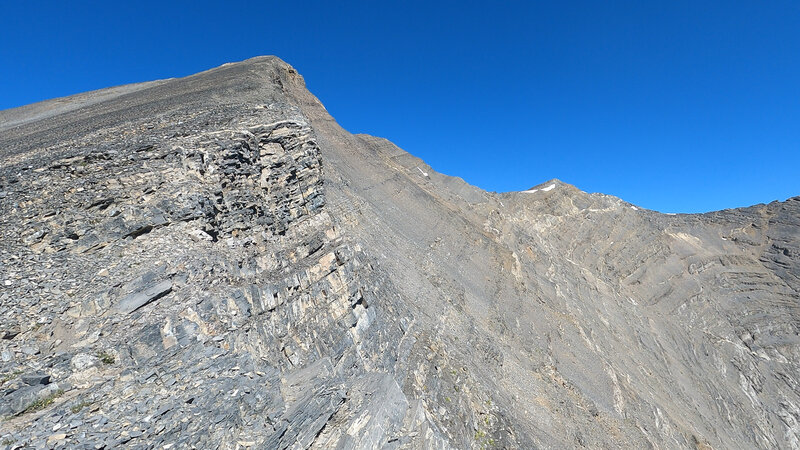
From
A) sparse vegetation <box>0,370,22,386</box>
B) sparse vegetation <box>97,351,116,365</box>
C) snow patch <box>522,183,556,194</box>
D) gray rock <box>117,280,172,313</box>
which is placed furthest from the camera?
snow patch <box>522,183,556,194</box>

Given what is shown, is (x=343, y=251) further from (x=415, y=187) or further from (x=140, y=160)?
(x=415, y=187)

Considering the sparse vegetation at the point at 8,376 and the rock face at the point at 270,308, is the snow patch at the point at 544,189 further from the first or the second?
the sparse vegetation at the point at 8,376

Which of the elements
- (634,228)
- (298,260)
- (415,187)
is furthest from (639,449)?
(634,228)

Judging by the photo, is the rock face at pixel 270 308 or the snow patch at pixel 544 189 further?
the snow patch at pixel 544 189

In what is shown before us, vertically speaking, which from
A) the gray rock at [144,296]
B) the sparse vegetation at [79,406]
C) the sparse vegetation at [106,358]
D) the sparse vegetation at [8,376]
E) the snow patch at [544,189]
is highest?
the snow patch at [544,189]

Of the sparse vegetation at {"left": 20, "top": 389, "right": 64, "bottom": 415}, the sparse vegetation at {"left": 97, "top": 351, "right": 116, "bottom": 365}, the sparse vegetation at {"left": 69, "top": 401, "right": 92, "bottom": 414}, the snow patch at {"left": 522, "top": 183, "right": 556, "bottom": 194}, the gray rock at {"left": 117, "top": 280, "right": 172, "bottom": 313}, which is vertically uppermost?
the snow patch at {"left": 522, "top": 183, "right": 556, "bottom": 194}

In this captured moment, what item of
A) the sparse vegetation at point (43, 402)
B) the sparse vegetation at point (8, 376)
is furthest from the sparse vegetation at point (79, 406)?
the sparse vegetation at point (8, 376)

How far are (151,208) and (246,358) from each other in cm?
388

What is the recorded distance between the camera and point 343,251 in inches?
430

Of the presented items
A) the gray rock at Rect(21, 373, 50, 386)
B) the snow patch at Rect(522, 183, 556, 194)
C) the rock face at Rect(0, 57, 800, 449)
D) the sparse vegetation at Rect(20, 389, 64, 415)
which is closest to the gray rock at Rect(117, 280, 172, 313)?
the rock face at Rect(0, 57, 800, 449)

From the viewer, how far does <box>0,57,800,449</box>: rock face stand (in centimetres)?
581

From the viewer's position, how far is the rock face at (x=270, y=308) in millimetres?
5812

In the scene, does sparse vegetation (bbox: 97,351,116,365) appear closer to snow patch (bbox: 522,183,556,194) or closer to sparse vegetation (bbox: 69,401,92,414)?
sparse vegetation (bbox: 69,401,92,414)

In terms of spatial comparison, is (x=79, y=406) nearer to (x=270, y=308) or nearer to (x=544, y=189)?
(x=270, y=308)
